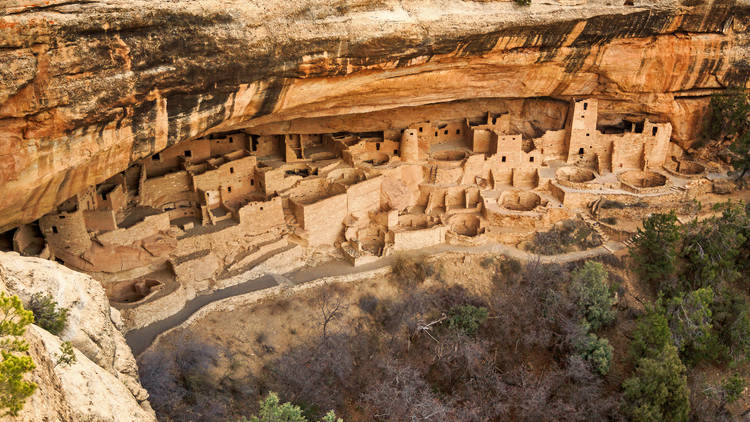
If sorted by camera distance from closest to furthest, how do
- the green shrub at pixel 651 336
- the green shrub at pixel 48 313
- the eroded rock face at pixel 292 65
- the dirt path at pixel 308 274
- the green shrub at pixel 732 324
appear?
the green shrub at pixel 48 313, the eroded rock face at pixel 292 65, the dirt path at pixel 308 274, the green shrub at pixel 651 336, the green shrub at pixel 732 324

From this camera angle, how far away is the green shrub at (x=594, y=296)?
16656 mm

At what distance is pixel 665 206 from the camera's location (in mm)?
19969

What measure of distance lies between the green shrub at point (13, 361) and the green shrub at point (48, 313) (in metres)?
1.28

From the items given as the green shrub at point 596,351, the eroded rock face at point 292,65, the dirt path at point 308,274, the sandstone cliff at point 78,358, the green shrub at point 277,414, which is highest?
the eroded rock face at point 292,65

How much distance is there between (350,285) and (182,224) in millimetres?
5077

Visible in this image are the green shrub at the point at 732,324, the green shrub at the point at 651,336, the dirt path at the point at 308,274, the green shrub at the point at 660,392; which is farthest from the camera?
the green shrub at the point at 732,324

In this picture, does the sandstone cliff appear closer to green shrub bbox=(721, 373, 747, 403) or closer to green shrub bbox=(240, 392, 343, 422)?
green shrub bbox=(240, 392, 343, 422)

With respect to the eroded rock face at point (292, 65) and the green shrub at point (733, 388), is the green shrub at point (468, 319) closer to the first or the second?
the green shrub at point (733, 388)

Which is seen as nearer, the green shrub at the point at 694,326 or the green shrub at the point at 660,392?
the green shrub at the point at 660,392

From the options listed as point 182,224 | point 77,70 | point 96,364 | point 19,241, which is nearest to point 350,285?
point 182,224

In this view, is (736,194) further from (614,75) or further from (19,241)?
(19,241)

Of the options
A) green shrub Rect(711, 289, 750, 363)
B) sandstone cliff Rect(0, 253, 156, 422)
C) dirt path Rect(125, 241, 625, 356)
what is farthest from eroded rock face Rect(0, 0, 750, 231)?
green shrub Rect(711, 289, 750, 363)

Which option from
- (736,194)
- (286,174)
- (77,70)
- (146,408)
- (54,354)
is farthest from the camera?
(736,194)

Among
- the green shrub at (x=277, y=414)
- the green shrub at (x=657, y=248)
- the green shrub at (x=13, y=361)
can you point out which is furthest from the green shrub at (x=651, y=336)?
the green shrub at (x=13, y=361)
